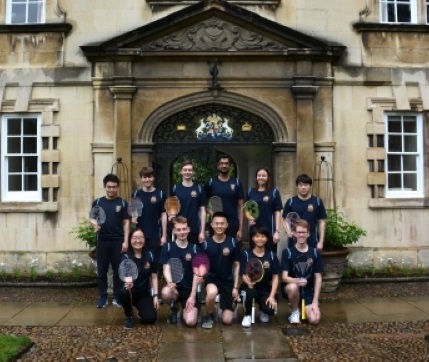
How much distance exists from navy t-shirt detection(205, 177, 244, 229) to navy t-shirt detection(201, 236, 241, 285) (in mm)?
1223

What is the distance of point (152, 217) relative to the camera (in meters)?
8.48

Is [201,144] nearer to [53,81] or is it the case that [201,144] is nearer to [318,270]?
[53,81]

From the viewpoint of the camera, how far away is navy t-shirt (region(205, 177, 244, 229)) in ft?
27.9

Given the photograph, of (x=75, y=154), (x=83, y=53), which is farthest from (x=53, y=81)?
(x=75, y=154)

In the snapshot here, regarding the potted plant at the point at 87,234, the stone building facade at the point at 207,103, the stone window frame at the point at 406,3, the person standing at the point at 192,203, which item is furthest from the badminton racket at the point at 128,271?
the stone window frame at the point at 406,3

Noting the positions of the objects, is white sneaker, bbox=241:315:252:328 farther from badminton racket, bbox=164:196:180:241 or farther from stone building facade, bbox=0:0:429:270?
stone building facade, bbox=0:0:429:270

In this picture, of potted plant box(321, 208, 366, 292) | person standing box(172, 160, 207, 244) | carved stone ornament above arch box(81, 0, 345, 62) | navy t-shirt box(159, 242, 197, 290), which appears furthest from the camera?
carved stone ornament above arch box(81, 0, 345, 62)

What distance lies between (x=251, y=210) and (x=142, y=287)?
6.45ft

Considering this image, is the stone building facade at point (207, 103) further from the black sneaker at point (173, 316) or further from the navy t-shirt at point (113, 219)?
the black sneaker at point (173, 316)

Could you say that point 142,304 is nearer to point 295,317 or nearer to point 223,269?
point 223,269

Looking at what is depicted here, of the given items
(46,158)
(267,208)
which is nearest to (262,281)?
(267,208)

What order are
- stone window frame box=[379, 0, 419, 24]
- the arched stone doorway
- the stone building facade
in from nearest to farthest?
the stone building facade
the arched stone doorway
stone window frame box=[379, 0, 419, 24]

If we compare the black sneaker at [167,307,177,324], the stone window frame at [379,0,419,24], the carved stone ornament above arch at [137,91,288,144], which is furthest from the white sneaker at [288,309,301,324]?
the stone window frame at [379,0,419,24]

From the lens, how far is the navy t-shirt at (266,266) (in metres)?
7.36
